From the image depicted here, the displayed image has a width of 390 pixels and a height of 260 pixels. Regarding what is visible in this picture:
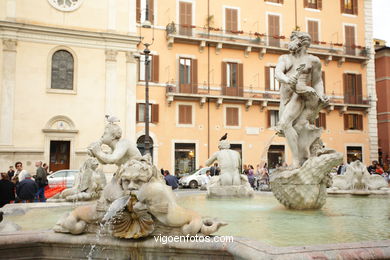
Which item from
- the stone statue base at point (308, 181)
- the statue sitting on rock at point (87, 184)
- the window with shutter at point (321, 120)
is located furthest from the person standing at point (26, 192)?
the window with shutter at point (321, 120)

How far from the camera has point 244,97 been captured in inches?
1134

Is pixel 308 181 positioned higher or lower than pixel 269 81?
lower

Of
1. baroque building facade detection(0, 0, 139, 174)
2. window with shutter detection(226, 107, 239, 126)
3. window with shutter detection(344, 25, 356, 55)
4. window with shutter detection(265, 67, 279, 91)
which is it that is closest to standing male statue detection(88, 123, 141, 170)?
baroque building facade detection(0, 0, 139, 174)

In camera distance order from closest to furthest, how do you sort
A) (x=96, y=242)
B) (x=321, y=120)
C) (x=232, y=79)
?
(x=96, y=242) < (x=232, y=79) < (x=321, y=120)

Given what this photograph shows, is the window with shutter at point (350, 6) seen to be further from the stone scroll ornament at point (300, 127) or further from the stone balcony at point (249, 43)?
the stone scroll ornament at point (300, 127)

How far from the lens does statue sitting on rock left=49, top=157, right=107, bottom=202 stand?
21.5 ft

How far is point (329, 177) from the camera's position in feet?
17.4

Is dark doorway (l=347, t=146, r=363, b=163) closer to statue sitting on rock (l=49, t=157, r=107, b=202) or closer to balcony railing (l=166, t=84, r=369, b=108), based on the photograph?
balcony railing (l=166, t=84, r=369, b=108)

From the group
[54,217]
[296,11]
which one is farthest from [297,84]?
[296,11]

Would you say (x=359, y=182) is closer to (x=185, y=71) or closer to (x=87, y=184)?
(x=87, y=184)

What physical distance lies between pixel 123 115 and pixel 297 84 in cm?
1994

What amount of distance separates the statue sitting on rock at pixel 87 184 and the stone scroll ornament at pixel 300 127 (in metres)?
2.89

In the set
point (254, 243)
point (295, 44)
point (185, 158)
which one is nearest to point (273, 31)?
point (185, 158)

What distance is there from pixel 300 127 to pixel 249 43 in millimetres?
24608
